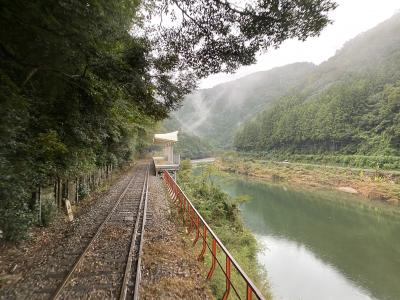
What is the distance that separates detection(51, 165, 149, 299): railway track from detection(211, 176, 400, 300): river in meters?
7.03

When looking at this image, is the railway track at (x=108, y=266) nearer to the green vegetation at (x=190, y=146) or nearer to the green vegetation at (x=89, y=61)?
the green vegetation at (x=89, y=61)

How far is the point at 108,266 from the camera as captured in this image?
5.77 metres

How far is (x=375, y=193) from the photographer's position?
29797mm

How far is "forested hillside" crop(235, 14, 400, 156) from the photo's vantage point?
→ 47812 mm

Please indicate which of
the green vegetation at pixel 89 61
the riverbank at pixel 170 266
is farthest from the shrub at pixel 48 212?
the riverbank at pixel 170 266

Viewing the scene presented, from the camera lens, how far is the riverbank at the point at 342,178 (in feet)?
97.1

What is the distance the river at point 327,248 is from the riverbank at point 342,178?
3213 millimetres

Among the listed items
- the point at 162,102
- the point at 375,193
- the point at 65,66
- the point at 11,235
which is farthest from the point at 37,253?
the point at 375,193

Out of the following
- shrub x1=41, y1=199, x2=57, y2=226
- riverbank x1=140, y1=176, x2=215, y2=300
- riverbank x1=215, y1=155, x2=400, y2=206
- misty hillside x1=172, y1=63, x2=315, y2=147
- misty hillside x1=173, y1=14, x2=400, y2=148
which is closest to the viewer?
riverbank x1=140, y1=176, x2=215, y2=300

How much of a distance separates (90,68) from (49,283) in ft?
16.9

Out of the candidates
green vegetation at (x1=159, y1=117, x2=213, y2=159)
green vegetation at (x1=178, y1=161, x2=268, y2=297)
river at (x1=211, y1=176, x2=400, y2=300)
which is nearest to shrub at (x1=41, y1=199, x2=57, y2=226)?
green vegetation at (x1=178, y1=161, x2=268, y2=297)

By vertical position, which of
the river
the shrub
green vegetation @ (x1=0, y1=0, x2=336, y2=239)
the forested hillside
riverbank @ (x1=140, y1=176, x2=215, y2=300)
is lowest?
the river

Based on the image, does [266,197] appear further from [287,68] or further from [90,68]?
[287,68]

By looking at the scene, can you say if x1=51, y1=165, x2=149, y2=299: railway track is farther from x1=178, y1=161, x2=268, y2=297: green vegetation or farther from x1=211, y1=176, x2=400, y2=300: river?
x1=211, y1=176, x2=400, y2=300: river
